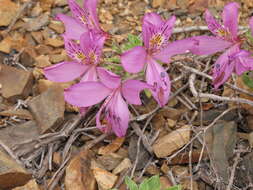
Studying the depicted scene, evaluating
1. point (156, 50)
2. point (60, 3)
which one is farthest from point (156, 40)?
point (60, 3)

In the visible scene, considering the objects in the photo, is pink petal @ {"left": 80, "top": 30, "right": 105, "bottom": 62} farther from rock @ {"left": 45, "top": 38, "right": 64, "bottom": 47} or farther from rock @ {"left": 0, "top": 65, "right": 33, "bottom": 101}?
rock @ {"left": 45, "top": 38, "right": 64, "bottom": 47}

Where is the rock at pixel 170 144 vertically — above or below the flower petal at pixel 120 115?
Result: below

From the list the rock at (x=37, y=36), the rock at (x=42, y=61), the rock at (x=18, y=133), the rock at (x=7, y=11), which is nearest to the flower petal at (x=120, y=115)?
the rock at (x=18, y=133)

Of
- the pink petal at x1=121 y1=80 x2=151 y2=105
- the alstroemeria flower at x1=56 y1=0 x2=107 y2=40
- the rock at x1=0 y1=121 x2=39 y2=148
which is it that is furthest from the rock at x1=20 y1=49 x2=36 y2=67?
the pink petal at x1=121 y1=80 x2=151 y2=105

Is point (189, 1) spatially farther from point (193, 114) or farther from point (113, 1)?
point (193, 114)

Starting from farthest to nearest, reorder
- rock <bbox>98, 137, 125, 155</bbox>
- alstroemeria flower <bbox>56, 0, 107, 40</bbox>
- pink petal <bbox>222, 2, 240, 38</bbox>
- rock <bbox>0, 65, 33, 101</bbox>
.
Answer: rock <bbox>0, 65, 33, 101</bbox> < rock <bbox>98, 137, 125, 155</bbox> < alstroemeria flower <bbox>56, 0, 107, 40</bbox> < pink petal <bbox>222, 2, 240, 38</bbox>

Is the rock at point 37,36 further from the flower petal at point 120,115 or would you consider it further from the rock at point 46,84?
the flower petal at point 120,115
